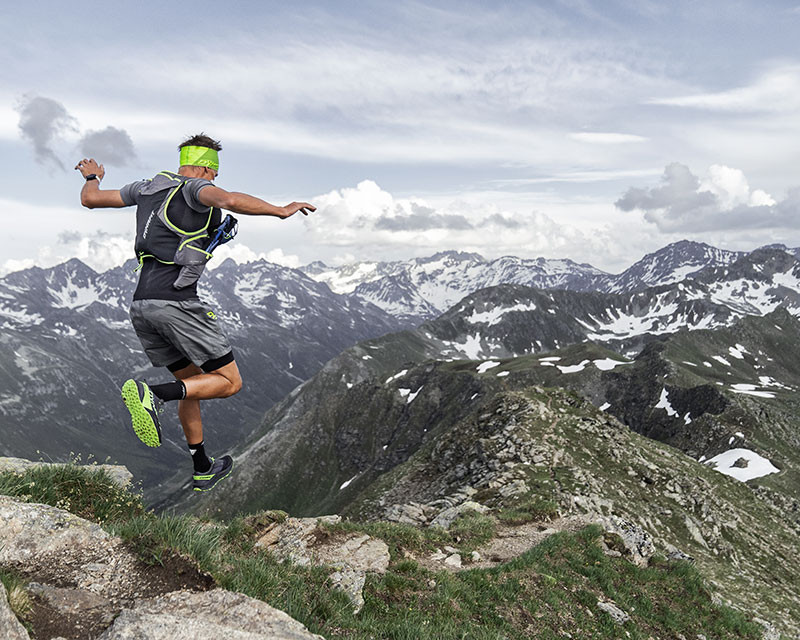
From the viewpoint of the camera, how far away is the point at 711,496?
31.8m

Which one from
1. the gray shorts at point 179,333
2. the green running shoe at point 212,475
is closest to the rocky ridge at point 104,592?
the green running shoe at point 212,475

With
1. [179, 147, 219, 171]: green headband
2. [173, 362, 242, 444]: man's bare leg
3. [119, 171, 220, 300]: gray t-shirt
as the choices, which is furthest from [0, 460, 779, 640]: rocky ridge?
[179, 147, 219, 171]: green headband

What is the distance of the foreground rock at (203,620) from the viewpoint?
3.95 meters

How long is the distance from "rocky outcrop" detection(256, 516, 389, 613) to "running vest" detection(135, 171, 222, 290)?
656 cm

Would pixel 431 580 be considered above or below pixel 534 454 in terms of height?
above

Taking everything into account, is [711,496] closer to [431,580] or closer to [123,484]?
[431,580]

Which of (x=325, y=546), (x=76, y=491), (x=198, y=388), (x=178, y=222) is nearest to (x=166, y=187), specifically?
(x=178, y=222)

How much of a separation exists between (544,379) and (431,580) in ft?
526

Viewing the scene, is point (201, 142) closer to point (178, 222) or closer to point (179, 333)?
point (178, 222)

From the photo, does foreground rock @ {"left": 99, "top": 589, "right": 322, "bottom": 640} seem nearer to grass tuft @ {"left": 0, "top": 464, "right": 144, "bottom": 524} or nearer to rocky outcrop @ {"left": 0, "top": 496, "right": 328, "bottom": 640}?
rocky outcrop @ {"left": 0, "top": 496, "right": 328, "bottom": 640}

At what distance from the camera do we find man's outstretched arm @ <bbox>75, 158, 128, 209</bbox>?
22.4 feet

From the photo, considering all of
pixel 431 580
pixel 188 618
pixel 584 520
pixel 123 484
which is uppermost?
pixel 188 618

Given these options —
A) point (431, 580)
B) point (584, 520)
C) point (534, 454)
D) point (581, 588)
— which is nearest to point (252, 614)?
point (431, 580)

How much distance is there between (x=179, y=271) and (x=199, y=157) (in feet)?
5.68
